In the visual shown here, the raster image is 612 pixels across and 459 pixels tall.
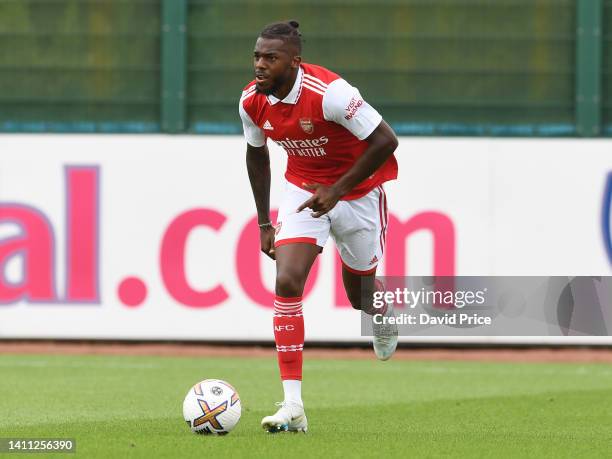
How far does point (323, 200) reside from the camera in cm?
736

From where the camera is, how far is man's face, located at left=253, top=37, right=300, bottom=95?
7363 mm

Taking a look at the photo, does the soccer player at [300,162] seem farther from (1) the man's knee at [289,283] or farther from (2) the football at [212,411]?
(2) the football at [212,411]

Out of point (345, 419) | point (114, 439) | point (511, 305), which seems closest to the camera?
point (114, 439)

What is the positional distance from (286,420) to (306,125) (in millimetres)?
1630

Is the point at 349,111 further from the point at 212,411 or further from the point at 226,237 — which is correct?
the point at 226,237

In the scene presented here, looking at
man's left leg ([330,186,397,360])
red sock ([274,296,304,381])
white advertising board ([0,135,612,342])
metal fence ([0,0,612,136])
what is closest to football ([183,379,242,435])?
red sock ([274,296,304,381])

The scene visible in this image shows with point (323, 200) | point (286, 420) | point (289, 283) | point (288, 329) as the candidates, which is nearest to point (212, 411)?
point (286, 420)

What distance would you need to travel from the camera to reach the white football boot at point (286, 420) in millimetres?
7180

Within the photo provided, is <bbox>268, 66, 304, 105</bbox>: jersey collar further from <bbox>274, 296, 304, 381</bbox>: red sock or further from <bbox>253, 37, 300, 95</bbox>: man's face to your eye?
<bbox>274, 296, 304, 381</bbox>: red sock

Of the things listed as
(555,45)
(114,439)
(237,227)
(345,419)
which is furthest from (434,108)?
(114,439)

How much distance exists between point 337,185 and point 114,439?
5.92 feet

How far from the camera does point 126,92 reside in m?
13.8

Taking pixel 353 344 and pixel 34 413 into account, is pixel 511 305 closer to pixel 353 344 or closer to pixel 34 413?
pixel 353 344

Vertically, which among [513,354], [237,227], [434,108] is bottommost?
[513,354]
